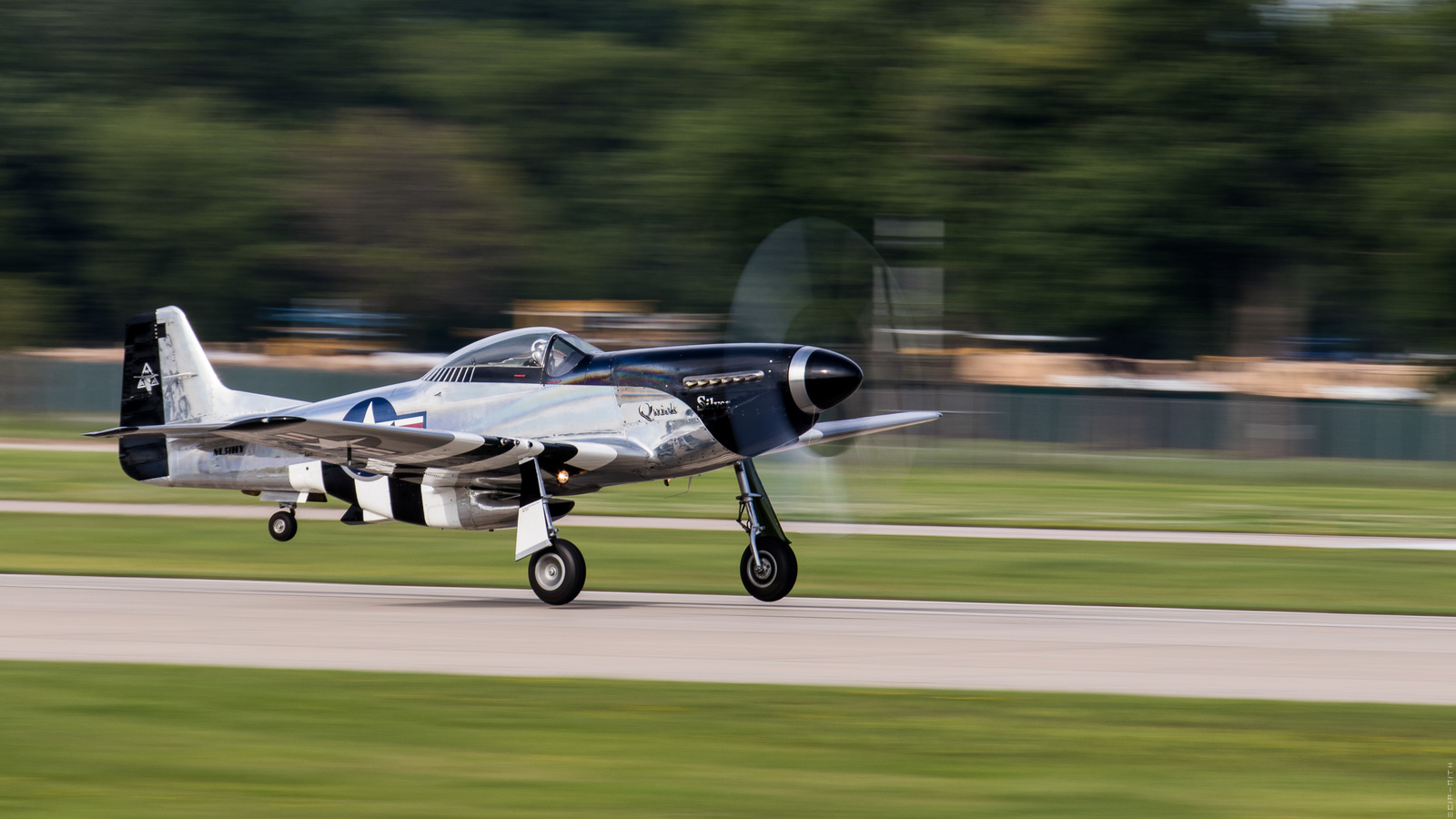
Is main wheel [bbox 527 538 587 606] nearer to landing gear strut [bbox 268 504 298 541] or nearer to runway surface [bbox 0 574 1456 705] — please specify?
runway surface [bbox 0 574 1456 705]

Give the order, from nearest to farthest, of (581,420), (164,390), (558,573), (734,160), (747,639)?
1. (747,639)
2. (558,573)
3. (581,420)
4. (164,390)
5. (734,160)

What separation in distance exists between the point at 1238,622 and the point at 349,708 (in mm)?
8725

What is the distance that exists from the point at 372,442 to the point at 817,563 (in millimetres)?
7197

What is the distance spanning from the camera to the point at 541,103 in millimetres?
81188

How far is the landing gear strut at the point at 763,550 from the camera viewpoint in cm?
1630

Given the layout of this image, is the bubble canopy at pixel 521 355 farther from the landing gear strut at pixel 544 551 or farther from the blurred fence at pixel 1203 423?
the blurred fence at pixel 1203 423

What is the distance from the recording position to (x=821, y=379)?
49.3ft


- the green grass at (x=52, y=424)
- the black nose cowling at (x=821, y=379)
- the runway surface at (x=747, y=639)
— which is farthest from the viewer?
the green grass at (x=52, y=424)

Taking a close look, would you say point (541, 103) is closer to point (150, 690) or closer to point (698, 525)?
point (698, 525)

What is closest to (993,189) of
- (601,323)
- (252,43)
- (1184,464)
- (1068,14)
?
(1068,14)

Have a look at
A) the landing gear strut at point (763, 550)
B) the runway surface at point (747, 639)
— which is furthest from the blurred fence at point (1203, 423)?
the runway surface at point (747, 639)

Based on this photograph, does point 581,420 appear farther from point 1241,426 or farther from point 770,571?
point 1241,426

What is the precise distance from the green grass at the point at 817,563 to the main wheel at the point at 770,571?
2.93ft

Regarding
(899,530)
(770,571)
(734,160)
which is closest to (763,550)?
(770,571)
